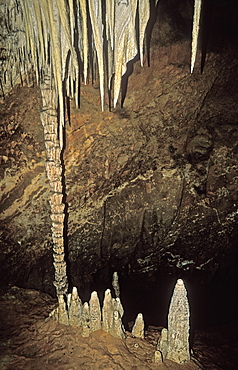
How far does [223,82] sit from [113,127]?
234 centimetres

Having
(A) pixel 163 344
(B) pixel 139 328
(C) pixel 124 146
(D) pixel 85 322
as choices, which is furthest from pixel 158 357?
(C) pixel 124 146

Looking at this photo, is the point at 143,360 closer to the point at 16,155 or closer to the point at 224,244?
the point at 16,155

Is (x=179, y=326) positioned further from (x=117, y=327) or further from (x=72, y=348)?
(x=72, y=348)

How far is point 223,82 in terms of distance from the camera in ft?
16.8

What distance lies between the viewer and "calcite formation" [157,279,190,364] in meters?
3.07

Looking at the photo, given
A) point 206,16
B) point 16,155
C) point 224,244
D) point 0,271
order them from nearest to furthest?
point 206,16 < point 16,155 < point 0,271 < point 224,244

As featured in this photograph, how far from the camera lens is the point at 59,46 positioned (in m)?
3.21

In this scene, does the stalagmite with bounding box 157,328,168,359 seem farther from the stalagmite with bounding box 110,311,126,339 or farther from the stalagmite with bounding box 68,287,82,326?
the stalagmite with bounding box 68,287,82,326

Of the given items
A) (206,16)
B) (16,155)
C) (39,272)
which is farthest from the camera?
(39,272)

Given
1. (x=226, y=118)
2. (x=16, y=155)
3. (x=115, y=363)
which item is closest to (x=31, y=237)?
(x=16, y=155)

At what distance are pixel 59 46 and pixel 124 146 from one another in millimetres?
2460

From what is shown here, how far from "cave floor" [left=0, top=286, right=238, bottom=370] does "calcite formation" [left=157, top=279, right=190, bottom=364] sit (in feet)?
0.40

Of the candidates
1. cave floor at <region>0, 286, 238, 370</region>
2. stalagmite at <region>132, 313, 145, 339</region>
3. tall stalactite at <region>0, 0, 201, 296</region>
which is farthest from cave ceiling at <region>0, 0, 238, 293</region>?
stalagmite at <region>132, 313, 145, 339</region>

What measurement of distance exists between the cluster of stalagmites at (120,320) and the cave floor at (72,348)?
89 millimetres
